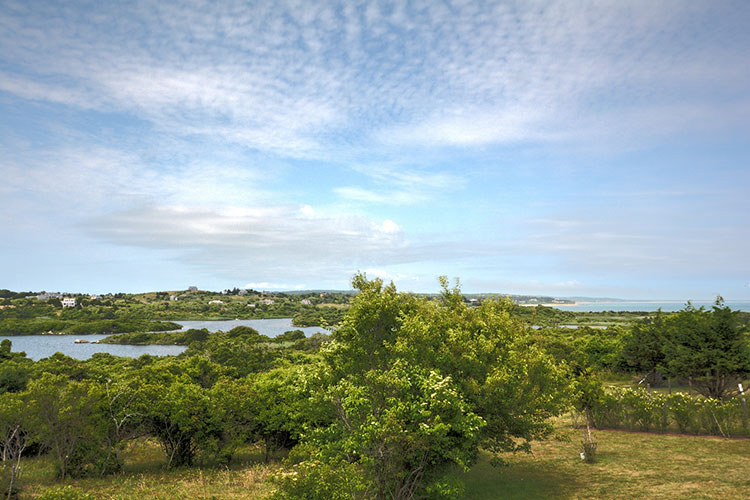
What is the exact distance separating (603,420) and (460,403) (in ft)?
79.7

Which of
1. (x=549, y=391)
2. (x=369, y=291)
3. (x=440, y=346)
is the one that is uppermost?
(x=369, y=291)

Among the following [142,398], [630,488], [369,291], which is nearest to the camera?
[630,488]

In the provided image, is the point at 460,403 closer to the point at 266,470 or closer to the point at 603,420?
the point at 266,470

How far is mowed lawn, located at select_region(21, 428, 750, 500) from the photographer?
1975cm

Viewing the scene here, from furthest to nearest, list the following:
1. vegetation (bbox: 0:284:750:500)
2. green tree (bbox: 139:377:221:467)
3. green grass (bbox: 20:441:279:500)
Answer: green tree (bbox: 139:377:221:467) → green grass (bbox: 20:441:279:500) → vegetation (bbox: 0:284:750:500)

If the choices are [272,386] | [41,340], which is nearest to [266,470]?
[272,386]

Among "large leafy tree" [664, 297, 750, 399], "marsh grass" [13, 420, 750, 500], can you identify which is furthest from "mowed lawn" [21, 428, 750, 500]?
"large leafy tree" [664, 297, 750, 399]

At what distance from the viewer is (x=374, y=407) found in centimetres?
1625

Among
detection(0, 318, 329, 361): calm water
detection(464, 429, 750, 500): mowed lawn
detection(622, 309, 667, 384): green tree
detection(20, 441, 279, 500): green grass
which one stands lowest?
detection(0, 318, 329, 361): calm water

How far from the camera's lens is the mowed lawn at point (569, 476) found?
1975 cm

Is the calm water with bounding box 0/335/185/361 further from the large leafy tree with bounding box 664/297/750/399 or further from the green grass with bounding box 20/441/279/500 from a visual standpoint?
the large leafy tree with bounding box 664/297/750/399

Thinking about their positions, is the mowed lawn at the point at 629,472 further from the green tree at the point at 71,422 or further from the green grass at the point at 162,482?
the green tree at the point at 71,422

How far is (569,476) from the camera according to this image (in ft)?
75.1

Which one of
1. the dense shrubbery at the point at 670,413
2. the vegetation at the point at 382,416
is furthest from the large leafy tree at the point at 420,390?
the dense shrubbery at the point at 670,413
